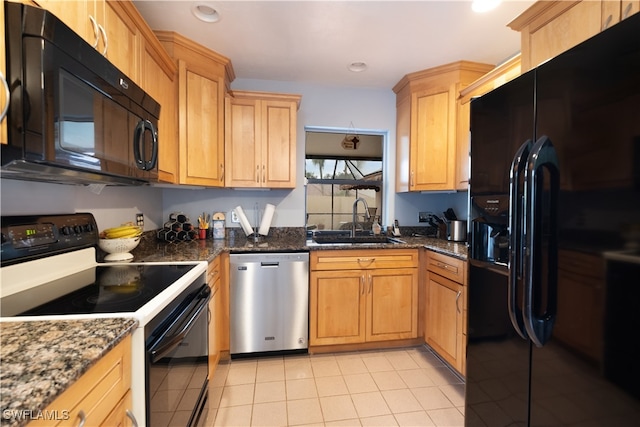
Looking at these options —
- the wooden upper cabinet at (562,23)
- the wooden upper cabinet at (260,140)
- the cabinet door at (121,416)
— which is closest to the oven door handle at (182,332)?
the cabinet door at (121,416)

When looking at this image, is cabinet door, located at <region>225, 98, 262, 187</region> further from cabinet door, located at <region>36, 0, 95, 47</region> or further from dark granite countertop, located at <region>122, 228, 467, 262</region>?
cabinet door, located at <region>36, 0, 95, 47</region>

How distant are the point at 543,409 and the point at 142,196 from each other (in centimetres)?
266

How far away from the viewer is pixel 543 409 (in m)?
1.01

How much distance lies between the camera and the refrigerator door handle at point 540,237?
930 mm

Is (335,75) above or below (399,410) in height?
above

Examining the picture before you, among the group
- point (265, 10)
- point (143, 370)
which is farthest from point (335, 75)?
point (143, 370)

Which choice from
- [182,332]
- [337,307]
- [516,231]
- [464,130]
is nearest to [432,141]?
[464,130]

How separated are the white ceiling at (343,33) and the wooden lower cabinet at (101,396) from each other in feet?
6.24

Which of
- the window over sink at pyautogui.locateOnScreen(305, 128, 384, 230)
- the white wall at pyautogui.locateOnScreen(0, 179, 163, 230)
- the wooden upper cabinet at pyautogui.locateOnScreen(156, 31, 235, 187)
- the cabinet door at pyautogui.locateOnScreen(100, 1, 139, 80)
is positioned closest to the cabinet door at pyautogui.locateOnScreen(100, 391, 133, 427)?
the white wall at pyautogui.locateOnScreen(0, 179, 163, 230)

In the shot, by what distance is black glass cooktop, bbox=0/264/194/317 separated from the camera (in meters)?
0.91

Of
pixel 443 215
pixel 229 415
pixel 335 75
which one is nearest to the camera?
pixel 229 415

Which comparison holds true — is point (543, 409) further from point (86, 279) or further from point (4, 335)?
point (86, 279)

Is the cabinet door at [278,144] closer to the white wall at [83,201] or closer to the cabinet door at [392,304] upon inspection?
the white wall at [83,201]

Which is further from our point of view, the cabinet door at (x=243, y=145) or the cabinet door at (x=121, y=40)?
the cabinet door at (x=243, y=145)
